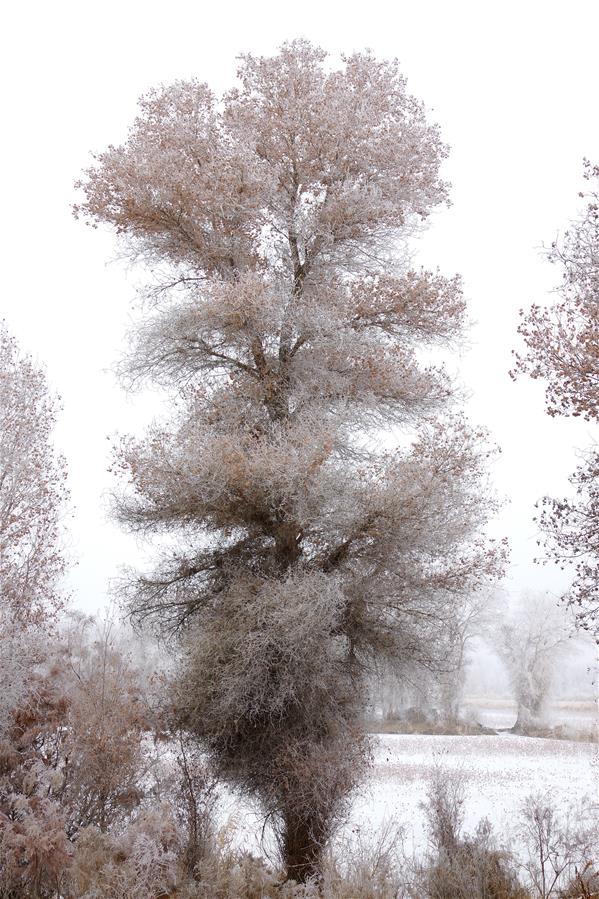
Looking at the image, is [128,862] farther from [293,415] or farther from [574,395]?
[574,395]

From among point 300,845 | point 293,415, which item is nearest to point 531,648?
point 300,845

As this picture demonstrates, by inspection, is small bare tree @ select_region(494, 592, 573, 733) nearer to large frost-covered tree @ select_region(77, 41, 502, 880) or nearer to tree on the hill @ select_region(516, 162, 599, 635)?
large frost-covered tree @ select_region(77, 41, 502, 880)

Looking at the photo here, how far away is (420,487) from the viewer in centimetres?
802

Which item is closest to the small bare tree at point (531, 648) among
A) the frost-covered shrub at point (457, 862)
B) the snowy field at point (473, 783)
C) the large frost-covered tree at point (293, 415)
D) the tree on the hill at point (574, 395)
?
the snowy field at point (473, 783)

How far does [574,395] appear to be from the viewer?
6.27m

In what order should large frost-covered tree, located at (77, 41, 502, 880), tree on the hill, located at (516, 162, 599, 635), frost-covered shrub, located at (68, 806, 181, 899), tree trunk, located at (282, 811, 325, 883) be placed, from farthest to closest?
large frost-covered tree, located at (77, 41, 502, 880)
tree trunk, located at (282, 811, 325, 883)
frost-covered shrub, located at (68, 806, 181, 899)
tree on the hill, located at (516, 162, 599, 635)

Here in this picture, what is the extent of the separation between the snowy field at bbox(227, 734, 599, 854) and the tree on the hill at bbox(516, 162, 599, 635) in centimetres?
347

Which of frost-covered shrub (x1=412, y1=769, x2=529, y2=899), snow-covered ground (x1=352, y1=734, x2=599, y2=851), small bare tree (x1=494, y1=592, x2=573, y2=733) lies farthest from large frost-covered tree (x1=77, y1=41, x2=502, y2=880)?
small bare tree (x1=494, y1=592, x2=573, y2=733)

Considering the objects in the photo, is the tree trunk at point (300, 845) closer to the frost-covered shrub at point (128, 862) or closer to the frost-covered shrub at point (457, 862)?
the frost-covered shrub at point (457, 862)

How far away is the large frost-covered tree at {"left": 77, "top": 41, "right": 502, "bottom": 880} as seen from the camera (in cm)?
799

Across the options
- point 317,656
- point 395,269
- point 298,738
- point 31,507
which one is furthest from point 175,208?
point 298,738

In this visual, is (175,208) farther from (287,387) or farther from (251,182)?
(287,387)

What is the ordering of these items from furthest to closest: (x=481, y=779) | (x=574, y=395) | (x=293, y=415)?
1. (x=481, y=779)
2. (x=293, y=415)
3. (x=574, y=395)

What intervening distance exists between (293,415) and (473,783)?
7550 millimetres
